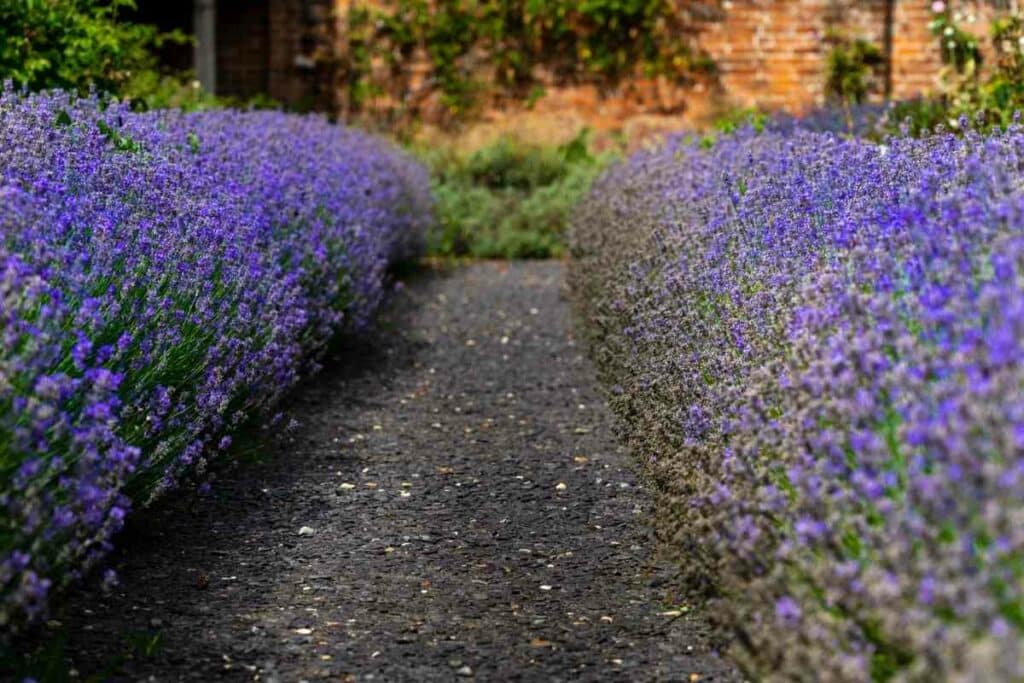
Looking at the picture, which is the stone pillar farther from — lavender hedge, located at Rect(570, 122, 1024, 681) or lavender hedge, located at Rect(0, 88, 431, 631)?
lavender hedge, located at Rect(570, 122, 1024, 681)

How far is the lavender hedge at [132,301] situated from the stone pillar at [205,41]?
321 inches

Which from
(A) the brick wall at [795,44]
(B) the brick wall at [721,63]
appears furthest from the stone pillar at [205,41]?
(A) the brick wall at [795,44]

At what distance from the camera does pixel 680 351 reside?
452cm

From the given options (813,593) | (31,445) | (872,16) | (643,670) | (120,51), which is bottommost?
(643,670)

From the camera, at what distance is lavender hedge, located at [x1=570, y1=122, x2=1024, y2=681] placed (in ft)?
6.92

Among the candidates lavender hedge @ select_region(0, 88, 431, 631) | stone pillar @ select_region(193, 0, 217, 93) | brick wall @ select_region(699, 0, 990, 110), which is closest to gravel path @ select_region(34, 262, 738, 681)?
lavender hedge @ select_region(0, 88, 431, 631)

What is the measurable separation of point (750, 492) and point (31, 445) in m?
1.66

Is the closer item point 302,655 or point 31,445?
point 31,445

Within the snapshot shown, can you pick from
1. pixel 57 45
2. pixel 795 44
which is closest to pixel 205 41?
pixel 795 44

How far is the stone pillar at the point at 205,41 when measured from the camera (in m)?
14.8

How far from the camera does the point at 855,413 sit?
8.57 ft

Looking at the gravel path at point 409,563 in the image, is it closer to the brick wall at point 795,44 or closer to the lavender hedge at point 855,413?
the lavender hedge at point 855,413

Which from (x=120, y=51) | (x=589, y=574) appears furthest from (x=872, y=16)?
(x=589, y=574)

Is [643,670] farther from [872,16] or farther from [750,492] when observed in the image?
[872,16]
